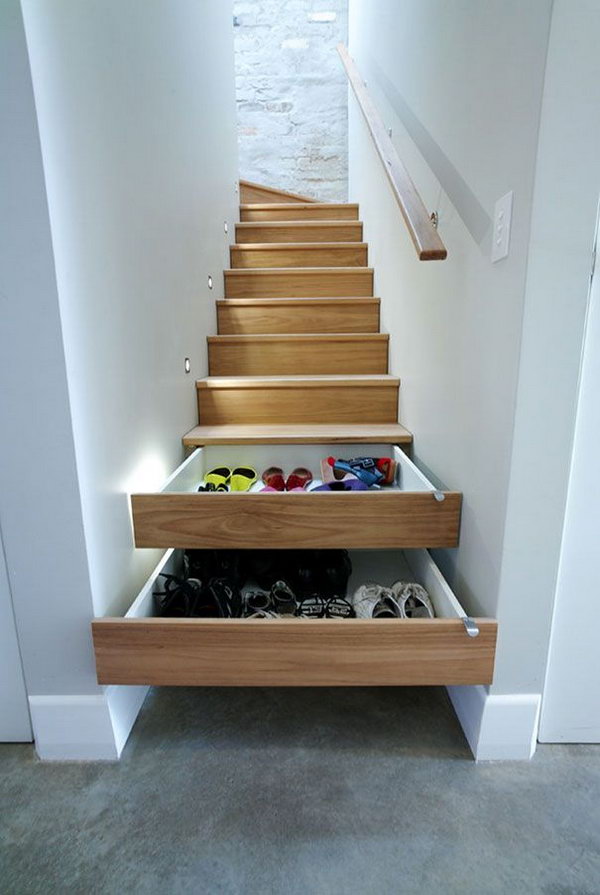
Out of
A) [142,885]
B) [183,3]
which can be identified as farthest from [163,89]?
[142,885]

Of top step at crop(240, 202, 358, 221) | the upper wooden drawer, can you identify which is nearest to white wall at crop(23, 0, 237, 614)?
the upper wooden drawer

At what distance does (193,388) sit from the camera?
176 centimetres

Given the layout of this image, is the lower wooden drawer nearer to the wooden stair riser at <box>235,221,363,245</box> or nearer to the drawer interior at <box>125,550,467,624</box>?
the drawer interior at <box>125,550,467,624</box>

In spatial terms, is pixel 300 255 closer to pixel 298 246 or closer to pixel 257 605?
pixel 298 246

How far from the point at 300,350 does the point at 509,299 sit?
1.21m

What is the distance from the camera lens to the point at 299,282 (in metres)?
2.33

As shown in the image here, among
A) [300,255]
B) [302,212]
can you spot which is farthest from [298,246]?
[302,212]

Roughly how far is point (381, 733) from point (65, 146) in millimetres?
1413

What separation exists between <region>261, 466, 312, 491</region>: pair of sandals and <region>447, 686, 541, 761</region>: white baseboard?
2.41 ft

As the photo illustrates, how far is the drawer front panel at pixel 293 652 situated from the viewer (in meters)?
0.91

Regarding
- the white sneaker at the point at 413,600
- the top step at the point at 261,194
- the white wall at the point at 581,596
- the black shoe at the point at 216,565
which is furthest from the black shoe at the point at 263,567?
the top step at the point at 261,194

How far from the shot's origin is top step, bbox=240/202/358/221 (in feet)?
9.40

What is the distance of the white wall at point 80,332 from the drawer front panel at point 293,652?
12 centimetres

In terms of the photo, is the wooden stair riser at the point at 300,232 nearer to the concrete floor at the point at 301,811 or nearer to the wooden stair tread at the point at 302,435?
the wooden stair tread at the point at 302,435
